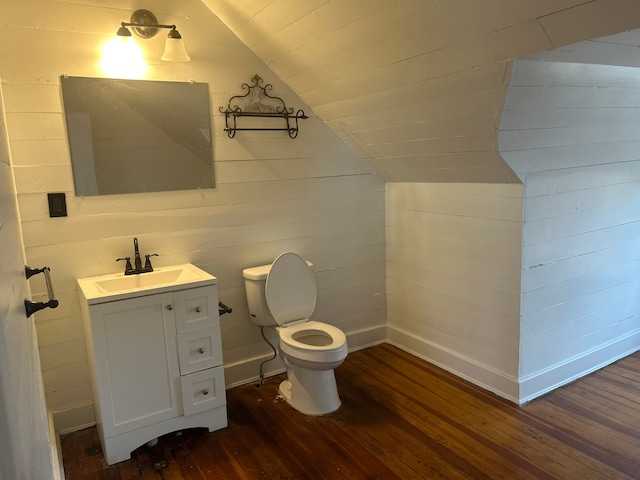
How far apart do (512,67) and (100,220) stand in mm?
2016

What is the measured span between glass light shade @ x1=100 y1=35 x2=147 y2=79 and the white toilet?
122 cm

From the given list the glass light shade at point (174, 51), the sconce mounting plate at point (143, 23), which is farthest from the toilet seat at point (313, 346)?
the sconce mounting plate at point (143, 23)

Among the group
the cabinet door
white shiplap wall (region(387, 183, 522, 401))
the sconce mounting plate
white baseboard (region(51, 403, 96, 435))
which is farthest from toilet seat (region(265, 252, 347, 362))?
the sconce mounting plate

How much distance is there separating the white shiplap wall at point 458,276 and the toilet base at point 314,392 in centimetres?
86

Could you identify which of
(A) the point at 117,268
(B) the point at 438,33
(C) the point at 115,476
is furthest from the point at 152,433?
(B) the point at 438,33

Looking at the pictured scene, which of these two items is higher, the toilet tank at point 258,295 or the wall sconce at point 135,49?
the wall sconce at point 135,49

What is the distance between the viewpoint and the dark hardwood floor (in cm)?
209

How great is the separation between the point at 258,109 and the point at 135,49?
2.35 feet

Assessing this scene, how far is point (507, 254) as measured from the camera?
253 centimetres

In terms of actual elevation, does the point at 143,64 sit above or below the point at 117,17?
below

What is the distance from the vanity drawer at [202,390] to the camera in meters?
2.30

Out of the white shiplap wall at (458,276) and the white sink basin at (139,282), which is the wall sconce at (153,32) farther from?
the white shiplap wall at (458,276)

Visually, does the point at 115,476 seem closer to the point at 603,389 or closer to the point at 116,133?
the point at 116,133

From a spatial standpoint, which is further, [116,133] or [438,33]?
[116,133]
